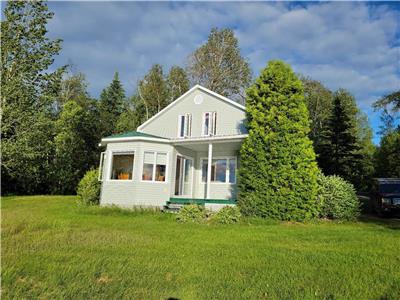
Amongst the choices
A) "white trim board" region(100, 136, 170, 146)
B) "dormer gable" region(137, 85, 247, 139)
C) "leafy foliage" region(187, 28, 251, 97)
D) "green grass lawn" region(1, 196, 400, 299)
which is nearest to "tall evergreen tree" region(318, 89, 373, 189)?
"dormer gable" region(137, 85, 247, 139)

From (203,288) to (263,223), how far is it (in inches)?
284

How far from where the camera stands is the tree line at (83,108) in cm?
1725

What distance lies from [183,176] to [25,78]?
1075 centimetres

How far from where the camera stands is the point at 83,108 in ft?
104

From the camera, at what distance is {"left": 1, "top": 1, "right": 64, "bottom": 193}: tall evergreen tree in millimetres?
16734

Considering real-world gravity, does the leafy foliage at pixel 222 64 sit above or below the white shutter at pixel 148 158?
above

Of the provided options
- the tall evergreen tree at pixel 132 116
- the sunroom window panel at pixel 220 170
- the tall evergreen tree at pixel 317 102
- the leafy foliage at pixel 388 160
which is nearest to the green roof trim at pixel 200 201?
the sunroom window panel at pixel 220 170

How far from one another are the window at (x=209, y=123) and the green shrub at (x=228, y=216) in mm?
5498

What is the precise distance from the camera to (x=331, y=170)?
857 inches

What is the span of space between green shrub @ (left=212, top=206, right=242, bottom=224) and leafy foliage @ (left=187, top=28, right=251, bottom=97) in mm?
20191

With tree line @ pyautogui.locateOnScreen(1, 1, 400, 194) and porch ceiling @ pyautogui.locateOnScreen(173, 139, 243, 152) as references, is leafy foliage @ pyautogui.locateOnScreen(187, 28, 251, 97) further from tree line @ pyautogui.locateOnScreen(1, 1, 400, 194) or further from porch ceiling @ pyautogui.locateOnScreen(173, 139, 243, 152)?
porch ceiling @ pyautogui.locateOnScreen(173, 139, 243, 152)

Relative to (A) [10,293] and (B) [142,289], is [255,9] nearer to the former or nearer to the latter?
(B) [142,289]

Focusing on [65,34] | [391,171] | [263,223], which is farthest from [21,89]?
[391,171]

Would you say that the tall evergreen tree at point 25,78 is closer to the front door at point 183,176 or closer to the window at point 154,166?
the window at point 154,166
